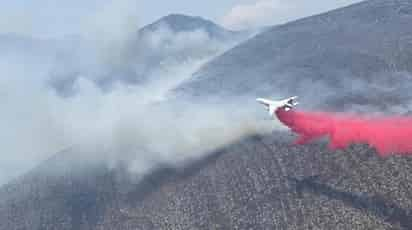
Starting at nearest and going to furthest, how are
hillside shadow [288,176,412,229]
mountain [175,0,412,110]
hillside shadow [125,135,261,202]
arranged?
1. hillside shadow [288,176,412,229]
2. hillside shadow [125,135,261,202]
3. mountain [175,0,412,110]

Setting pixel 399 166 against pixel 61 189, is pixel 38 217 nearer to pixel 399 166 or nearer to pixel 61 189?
pixel 61 189

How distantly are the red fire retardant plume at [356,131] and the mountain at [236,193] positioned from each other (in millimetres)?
1905

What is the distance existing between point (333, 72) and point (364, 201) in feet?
241

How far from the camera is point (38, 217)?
105m

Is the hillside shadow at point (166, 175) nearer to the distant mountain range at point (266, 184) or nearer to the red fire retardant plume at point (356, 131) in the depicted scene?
the distant mountain range at point (266, 184)

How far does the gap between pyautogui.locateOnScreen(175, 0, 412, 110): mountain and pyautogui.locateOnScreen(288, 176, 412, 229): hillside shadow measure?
29.1 m

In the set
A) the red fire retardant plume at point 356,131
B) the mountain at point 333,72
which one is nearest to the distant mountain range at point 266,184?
the mountain at point 333,72

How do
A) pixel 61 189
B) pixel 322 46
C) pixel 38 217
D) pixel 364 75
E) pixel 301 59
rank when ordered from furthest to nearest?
pixel 322 46 → pixel 301 59 → pixel 364 75 → pixel 61 189 → pixel 38 217

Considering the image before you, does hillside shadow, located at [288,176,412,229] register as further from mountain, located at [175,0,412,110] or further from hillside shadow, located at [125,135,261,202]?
mountain, located at [175,0,412,110]

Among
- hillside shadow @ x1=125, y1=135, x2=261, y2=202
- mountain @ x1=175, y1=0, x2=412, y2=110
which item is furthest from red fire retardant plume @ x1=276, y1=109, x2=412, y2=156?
hillside shadow @ x1=125, y1=135, x2=261, y2=202

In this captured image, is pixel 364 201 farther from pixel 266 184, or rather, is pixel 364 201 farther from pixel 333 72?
pixel 333 72

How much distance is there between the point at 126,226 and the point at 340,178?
39.4m

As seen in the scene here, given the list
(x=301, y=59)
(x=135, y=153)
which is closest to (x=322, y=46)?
(x=301, y=59)

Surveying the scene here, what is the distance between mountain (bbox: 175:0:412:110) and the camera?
119938 mm
